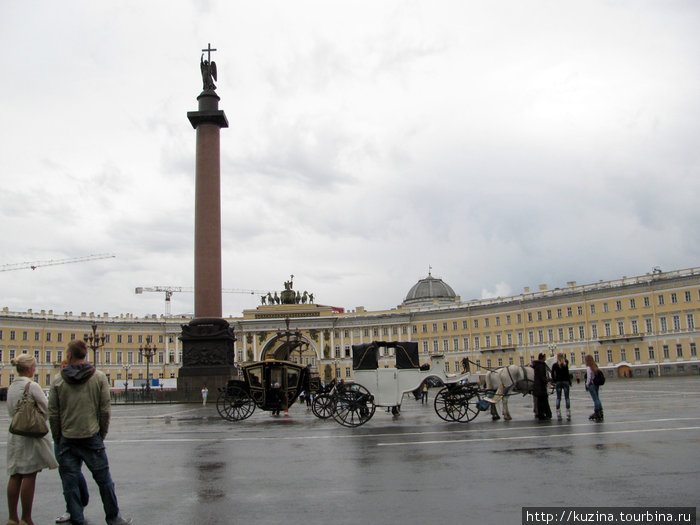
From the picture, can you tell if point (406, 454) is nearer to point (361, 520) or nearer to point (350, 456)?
point (350, 456)

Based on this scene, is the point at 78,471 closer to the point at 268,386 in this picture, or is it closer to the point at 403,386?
the point at 403,386

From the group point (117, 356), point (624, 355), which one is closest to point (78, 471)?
point (624, 355)

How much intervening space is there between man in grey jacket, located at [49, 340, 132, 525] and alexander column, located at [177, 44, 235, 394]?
95.9 ft

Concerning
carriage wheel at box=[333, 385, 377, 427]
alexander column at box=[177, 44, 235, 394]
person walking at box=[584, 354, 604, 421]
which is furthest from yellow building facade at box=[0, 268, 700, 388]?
person walking at box=[584, 354, 604, 421]

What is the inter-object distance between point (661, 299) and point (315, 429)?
76.1 m

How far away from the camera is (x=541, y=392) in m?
18.0

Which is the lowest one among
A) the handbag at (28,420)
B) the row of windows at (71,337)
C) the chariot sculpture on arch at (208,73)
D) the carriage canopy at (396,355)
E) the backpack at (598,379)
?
the backpack at (598,379)

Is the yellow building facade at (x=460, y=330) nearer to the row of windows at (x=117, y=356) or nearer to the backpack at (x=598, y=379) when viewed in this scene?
Result: the row of windows at (x=117, y=356)

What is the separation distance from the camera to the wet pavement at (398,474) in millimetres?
7527

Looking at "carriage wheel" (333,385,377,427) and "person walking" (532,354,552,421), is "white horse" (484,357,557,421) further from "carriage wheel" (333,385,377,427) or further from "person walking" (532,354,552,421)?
"carriage wheel" (333,385,377,427)

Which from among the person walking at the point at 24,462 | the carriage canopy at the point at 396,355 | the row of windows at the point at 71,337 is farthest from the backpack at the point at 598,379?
the row of windows at the point at 71,337

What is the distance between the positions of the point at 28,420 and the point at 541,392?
45.4 feet

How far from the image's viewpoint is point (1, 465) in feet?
39.3

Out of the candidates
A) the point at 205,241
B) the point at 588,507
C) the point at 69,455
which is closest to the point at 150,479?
the point at 69,455
